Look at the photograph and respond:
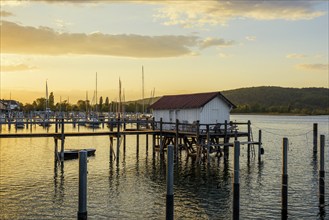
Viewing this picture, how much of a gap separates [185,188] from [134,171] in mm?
8352

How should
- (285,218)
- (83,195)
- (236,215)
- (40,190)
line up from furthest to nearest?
(40,190)
(285,218)
(236,215)
(83,195)

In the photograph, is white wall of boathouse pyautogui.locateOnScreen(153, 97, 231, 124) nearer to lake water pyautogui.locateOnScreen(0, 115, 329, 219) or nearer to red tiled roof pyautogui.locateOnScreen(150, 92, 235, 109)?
red tiled roof pyautogui.locateOnScreen(150, 92, 235, 109)

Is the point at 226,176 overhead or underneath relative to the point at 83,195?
underneath

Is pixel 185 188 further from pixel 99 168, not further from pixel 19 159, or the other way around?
pixel 19 159

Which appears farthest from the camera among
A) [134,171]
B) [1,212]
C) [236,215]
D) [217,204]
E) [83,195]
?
[134,171]

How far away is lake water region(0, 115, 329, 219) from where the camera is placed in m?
22.1

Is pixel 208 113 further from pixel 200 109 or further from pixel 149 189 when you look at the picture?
pixel 149 189

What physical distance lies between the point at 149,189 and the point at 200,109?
49.4ft

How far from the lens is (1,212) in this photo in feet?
71.4

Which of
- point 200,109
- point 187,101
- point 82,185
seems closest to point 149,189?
point 82,185

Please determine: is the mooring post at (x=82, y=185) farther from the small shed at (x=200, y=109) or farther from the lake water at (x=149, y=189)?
the small shed at (x=200, y=109)

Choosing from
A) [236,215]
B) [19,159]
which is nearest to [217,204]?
[236,215]

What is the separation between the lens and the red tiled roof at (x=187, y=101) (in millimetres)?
41844

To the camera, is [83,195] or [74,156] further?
[74,156]
